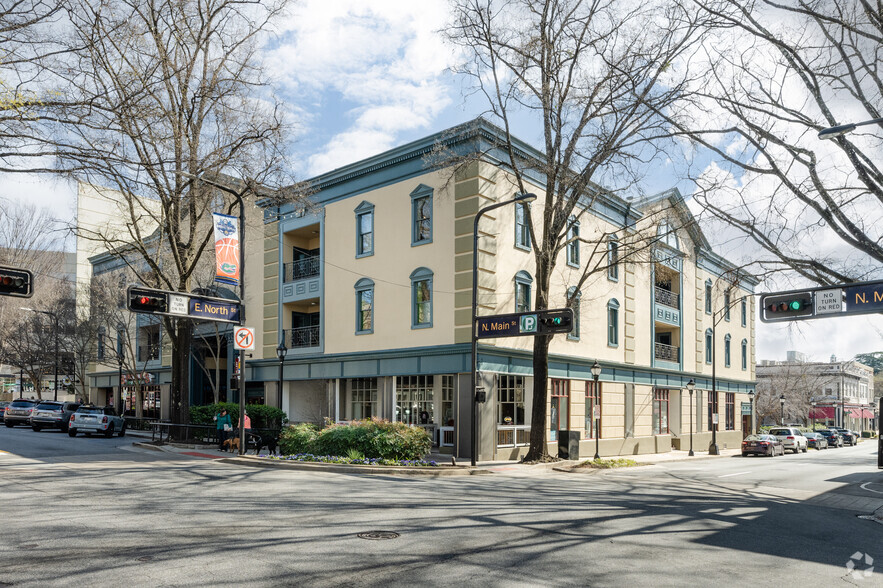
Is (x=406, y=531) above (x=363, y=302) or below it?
below

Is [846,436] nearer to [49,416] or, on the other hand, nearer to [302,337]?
[302,337]

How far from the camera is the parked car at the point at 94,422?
3378 cm

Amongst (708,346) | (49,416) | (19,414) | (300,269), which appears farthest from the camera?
(708,346)

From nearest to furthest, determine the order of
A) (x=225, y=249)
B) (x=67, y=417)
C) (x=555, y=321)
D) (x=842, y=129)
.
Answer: (x=842, y=129)
(x=555, y=321)
(x=225, y=249)
(x=67, y=417)

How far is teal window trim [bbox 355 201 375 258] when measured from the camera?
29.2m

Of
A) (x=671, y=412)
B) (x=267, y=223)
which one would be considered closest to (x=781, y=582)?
(x=267, y=223)

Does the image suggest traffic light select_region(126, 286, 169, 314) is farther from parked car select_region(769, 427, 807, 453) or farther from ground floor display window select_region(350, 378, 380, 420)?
parked car select_region(769, 427, 807, 453)

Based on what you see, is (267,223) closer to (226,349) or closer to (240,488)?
(226,349)

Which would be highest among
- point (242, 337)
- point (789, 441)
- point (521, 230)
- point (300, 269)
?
point (521, 230)

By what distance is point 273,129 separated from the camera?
25.2m

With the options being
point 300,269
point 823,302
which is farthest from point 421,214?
point 823,302

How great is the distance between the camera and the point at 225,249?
21.0m

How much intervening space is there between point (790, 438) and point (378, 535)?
4287 centimetres

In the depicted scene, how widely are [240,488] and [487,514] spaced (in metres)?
5.73
